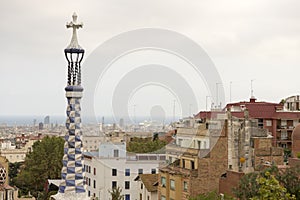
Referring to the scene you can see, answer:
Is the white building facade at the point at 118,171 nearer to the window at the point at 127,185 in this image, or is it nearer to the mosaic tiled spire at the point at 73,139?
the window at the point at 127,185

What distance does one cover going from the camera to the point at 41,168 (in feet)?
172

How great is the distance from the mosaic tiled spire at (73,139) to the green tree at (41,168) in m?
34.7

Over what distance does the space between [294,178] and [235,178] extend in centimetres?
→ 662

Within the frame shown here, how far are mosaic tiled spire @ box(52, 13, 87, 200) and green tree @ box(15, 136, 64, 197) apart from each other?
Answer: 34.7 metres

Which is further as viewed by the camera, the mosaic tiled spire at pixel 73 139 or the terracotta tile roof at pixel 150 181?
the terracotta tile roof at pixel 150 181

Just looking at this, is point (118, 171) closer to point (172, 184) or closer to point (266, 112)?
point (172, 184)

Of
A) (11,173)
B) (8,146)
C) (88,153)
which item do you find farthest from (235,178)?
(8,146)

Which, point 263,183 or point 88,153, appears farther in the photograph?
point 88,153

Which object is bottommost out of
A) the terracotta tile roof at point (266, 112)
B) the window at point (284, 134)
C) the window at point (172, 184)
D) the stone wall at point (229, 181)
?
the window at point (172, 184)

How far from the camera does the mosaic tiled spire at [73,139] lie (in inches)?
687

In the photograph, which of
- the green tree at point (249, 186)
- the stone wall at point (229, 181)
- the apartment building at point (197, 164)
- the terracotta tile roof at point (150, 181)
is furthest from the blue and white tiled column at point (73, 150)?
the terracotta tile roof at point (150, 181)

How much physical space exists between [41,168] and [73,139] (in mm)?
35609

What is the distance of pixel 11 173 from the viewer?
67.5 metres

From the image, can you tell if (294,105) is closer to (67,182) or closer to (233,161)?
(233,161)
